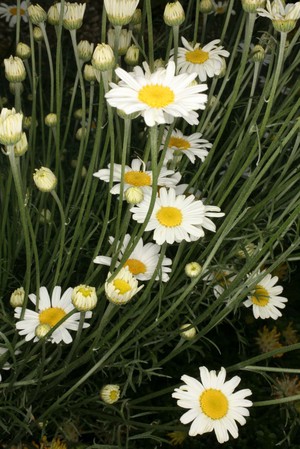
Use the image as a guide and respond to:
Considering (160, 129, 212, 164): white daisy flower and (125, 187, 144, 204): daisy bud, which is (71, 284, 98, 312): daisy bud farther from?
(160, 129, 212, 164): white daisy flower

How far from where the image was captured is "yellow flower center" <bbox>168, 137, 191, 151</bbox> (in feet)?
4.16

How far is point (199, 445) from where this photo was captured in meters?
1.38

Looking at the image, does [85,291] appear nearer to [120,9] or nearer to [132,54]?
[120,9]

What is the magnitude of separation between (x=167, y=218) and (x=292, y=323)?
665 mm

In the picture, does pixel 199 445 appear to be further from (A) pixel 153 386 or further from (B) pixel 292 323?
(B) pixel 292 323

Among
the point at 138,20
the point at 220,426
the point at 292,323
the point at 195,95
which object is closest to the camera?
the point at 195,95

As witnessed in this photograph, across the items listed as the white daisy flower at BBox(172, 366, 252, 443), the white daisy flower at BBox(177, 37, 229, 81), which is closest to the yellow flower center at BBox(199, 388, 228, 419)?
the white daisy flower at BBox(172, 366, 252, 443)

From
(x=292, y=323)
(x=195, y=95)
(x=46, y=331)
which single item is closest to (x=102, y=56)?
(x=195, y=95)

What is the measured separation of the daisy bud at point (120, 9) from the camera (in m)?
1.00

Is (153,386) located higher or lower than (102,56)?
lower

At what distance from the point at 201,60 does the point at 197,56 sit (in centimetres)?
1

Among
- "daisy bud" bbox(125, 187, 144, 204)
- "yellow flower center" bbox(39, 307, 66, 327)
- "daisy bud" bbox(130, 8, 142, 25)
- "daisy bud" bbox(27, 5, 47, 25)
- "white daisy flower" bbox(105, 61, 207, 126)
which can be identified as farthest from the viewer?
"daisy bud" bbox(130, 8, 142, 25)

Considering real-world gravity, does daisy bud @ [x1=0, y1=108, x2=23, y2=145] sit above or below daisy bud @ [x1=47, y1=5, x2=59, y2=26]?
below

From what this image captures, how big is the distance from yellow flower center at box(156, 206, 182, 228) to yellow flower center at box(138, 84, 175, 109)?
21 centimetres
